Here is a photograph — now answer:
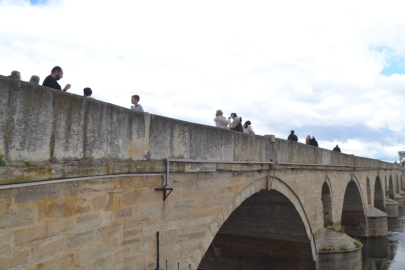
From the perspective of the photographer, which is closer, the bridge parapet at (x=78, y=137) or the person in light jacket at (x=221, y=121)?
the bridge parapet at (x=78, y=137)

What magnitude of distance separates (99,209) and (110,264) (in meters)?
0.70

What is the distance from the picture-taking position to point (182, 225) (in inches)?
221

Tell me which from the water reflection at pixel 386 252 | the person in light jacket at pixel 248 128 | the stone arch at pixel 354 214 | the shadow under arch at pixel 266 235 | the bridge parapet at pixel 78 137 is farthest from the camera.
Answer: the stone arch at pixel 354 214

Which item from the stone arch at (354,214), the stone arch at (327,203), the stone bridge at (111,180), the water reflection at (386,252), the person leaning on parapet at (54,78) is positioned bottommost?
the water reflection at (386,252)

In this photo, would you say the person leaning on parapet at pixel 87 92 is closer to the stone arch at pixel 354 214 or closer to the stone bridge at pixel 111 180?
the stone bridge at pixel 111 180

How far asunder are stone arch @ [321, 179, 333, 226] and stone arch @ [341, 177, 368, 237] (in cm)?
727

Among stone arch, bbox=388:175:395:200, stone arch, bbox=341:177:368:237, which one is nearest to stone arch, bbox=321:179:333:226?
stone arch, bbox=341:177:368:237

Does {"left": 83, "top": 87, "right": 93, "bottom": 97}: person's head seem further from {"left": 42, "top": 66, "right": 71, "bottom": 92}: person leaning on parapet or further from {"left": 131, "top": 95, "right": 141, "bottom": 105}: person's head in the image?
{"left": 42, "top": 66, "right": 71, "bottom": 92}: person leaning on parapet

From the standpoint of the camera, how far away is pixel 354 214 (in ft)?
70.4

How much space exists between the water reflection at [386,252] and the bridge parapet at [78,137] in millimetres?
14434

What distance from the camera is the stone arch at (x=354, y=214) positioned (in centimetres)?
2105

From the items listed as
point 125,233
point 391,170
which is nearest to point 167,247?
point 125,233

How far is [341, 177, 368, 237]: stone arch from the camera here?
2105cm

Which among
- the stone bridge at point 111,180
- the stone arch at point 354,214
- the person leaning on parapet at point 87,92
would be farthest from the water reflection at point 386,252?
the person leaning on parapet at point 87,92
